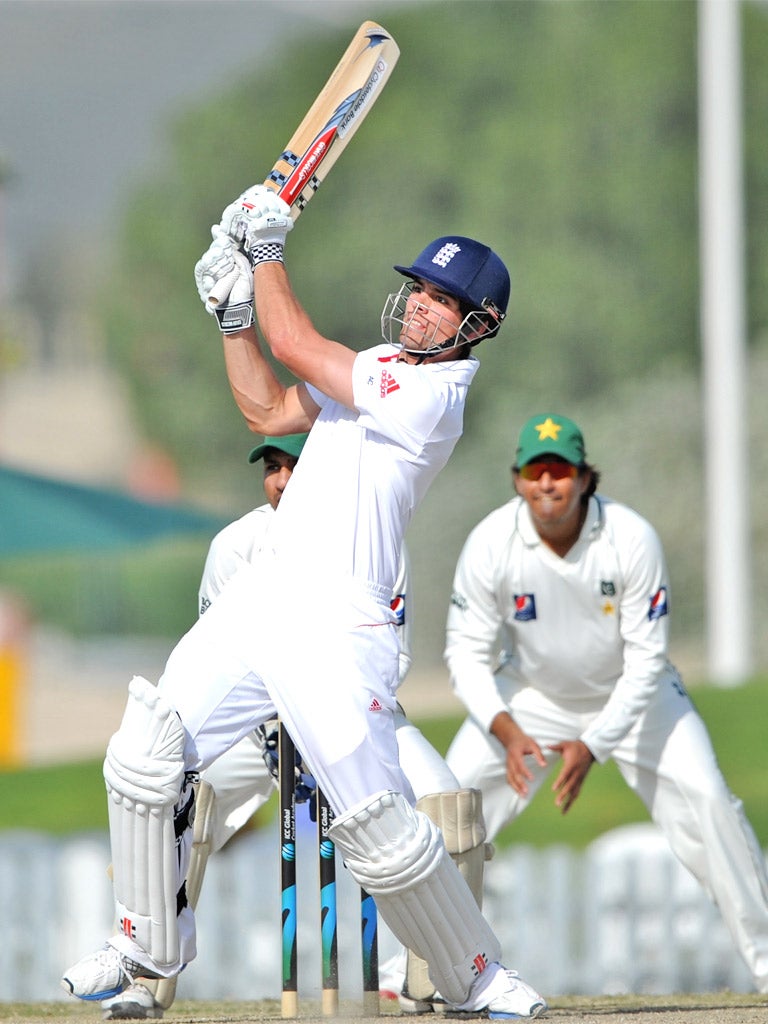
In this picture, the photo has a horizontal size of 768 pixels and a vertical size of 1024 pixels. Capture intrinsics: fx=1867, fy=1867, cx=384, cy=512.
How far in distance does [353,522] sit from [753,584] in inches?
689

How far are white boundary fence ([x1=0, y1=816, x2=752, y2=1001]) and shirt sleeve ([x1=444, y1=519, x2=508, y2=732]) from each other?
178 centimetres

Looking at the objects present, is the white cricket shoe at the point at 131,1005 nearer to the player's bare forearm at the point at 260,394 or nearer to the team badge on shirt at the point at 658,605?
the player's bare forearm at the point at 260,394

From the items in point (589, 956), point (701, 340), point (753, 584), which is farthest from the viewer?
point (701, 340)

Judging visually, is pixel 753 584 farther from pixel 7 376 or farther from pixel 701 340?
pixel 7 376

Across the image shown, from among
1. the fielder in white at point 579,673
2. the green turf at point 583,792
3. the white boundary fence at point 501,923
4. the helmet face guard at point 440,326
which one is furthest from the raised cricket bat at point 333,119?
the green turf at point 583,792

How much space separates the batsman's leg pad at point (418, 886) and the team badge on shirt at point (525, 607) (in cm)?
200

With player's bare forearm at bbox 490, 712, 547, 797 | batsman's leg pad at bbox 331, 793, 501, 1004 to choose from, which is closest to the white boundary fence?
player's bare forearm at bbox 490, 712, 547, 797

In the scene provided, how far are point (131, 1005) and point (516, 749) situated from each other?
188 cm

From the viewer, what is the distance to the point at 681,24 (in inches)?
968

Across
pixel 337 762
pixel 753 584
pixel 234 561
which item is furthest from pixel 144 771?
pixel 753 584

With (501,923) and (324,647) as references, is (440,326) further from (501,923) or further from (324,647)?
(501,923)

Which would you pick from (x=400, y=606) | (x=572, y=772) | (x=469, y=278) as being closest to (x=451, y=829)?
(x=400, y=606)

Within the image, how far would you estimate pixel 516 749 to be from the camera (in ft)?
20.0

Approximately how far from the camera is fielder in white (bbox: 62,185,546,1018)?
429 centimetres
